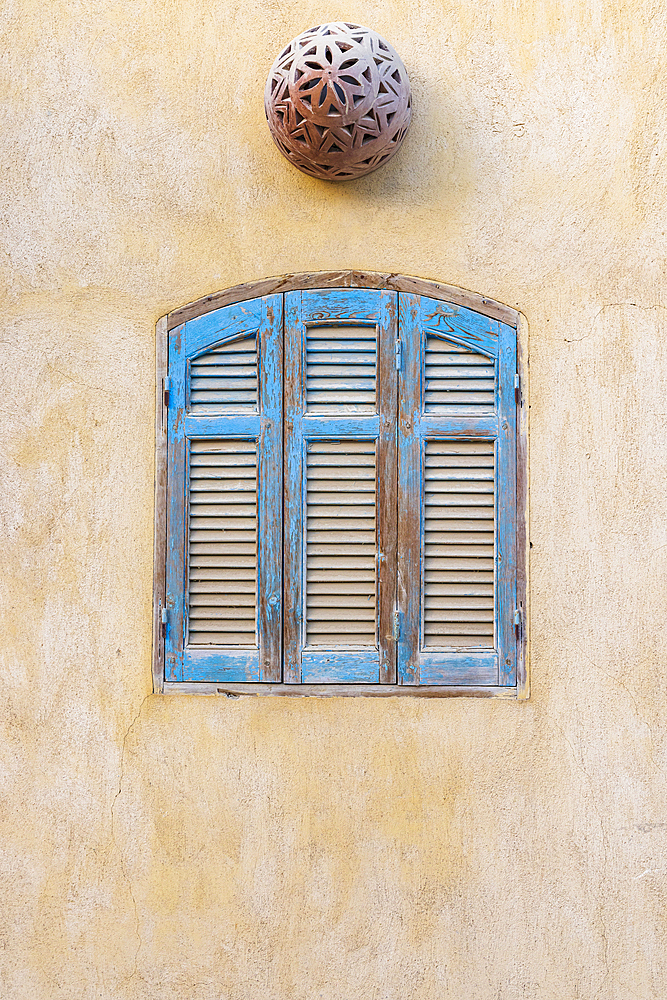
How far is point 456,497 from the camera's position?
245 centimetres

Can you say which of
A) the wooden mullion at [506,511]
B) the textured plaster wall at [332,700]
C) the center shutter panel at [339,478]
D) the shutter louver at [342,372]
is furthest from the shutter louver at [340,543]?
the wooden mullion at [506,511]

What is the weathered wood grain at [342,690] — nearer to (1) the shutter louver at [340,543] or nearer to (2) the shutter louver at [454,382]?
(1) the shutter louver at [340,543]

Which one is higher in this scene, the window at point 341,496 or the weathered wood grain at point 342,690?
the window at point 341,496

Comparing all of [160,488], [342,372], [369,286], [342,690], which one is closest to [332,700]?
[342,690]

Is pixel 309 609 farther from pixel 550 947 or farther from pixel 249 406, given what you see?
pixel 550 947

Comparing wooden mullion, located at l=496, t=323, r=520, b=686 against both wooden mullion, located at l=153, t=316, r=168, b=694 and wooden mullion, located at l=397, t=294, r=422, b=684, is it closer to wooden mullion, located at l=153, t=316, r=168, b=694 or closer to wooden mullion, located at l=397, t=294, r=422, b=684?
wooden mullion, located at l=397, t=294, r=422, b=684

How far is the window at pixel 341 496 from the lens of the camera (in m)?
2.42

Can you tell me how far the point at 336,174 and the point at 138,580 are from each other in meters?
1.31

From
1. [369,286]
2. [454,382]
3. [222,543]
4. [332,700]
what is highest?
[369,286]

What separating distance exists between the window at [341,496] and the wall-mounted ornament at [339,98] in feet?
1.28

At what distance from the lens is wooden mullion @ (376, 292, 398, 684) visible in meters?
2.42

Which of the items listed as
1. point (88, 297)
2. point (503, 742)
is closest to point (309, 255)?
point (88, 297)

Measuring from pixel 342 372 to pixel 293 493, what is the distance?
1.27 feet

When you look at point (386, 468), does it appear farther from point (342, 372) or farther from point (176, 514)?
point (176, 514)
